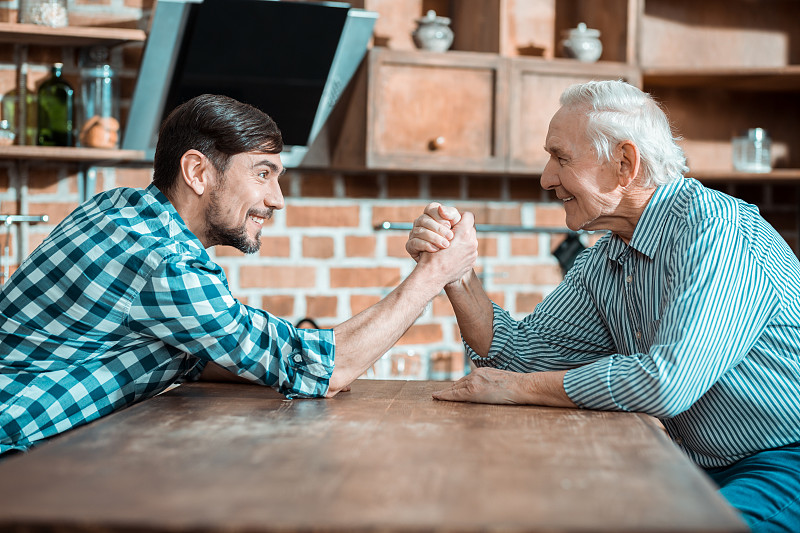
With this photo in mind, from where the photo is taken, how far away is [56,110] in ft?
8.95

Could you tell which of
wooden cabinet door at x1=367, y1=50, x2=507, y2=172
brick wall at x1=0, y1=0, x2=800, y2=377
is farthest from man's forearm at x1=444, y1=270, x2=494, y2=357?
brick wall at x1=0, y1=0, x2=800, y2=377

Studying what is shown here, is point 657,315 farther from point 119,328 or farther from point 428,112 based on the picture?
point 428,112

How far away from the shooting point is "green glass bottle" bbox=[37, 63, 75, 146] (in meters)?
2.71

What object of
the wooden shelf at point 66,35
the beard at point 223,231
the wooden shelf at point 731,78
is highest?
the wooden shelf at point 66,35

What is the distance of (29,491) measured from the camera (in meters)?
0.93

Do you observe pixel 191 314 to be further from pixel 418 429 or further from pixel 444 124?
pixel 444 124

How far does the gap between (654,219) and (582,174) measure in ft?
0.58

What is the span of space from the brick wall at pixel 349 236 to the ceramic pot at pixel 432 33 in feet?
1.64

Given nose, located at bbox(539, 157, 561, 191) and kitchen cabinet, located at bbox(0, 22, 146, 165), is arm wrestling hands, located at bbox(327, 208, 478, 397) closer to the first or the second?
nose, located at bbox(539, 157, 561, 191)

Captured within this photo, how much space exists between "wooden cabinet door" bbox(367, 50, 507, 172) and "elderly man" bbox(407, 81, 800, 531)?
0.92 metres

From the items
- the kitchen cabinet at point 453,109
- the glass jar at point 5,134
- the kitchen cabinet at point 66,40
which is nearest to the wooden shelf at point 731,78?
the kitchen cabinet at point 453,109

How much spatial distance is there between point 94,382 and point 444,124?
Result: 5.17 feet

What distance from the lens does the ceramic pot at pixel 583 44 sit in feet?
9.70

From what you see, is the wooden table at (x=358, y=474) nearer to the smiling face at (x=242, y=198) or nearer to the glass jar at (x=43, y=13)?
the smiling face at (x=242, y=198)
